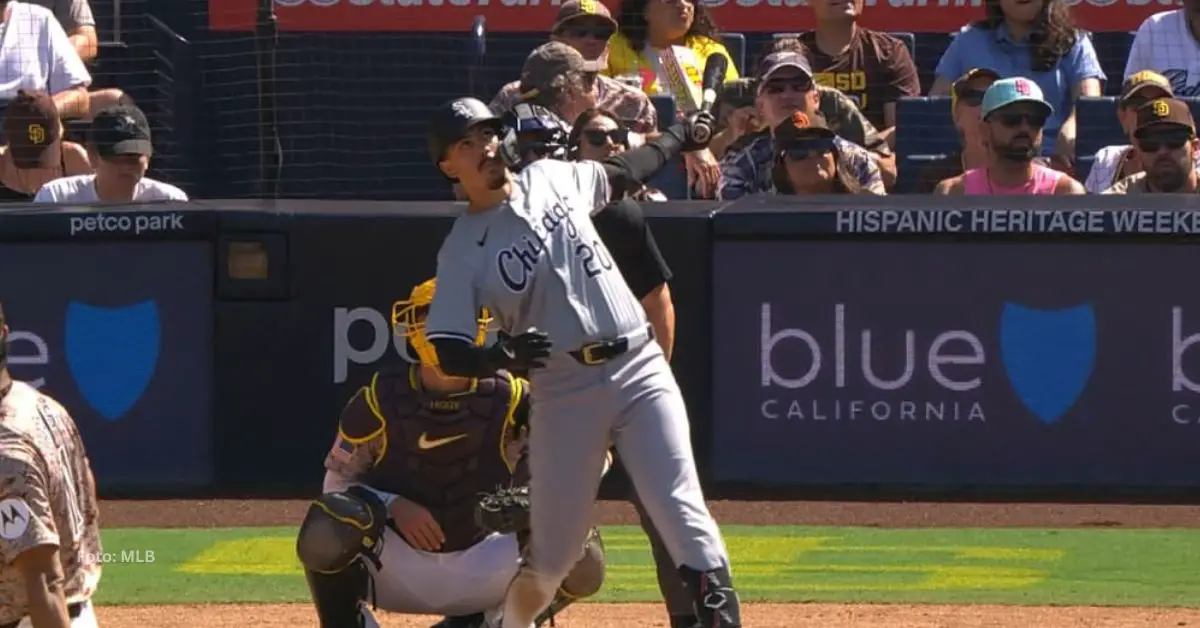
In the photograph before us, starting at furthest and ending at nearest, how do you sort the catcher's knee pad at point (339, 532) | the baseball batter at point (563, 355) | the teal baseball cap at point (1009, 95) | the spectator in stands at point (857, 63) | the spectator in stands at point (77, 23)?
the spectator in stands at point (77, 23) → the spectator in stands at point (857, 63) → the teal baseball cap at point (1009, 95) → the catcher's knee pad at point (339, 532) → the baseball batter at point (563, 355)

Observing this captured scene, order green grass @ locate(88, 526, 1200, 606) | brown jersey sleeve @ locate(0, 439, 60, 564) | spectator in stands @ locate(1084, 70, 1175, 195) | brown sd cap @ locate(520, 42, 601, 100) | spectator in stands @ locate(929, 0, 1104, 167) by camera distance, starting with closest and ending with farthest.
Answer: brown jersey sleeve @ locate(0, 439, 60, 564) < green grass @ locate(88, 526, 1200, 606) < brown sd cap @ locate(520, 42, 601, 100) < spectator in stands @ locate(1084, 70, 1175, 195) < spectator in stands @ locate(929, 0, 1104, 167)

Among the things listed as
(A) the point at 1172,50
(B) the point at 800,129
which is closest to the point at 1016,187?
(B) the point at 800,129

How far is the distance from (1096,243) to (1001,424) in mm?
852

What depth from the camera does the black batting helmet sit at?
5688 millimetres

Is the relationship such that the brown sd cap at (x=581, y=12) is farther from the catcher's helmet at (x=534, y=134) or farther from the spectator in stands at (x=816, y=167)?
the catcher's helmet at (x=534, y=134)

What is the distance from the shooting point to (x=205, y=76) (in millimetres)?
11031

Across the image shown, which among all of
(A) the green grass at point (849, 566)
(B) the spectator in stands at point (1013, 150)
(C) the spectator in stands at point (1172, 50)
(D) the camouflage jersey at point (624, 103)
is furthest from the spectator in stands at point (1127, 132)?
(D) the camouflage jersey at point (624, 103)

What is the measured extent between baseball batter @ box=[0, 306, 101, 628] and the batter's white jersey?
4.11 ft

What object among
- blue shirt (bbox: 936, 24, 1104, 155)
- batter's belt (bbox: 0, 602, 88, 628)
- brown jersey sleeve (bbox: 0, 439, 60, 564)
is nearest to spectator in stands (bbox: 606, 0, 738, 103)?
blue shirt (bbox: 936, 24, 1104, 155)

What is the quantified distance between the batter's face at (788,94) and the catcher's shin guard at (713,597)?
4.08m

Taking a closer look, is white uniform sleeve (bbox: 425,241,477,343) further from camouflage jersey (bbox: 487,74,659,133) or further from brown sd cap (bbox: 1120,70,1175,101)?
brown sd cap (bbox: 1120,70,1175,101)

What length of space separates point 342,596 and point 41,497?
6.69 feet

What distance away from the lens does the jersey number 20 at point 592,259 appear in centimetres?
568

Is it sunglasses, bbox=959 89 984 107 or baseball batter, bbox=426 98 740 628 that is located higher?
sunglasses, bbox=959 89 984 107
